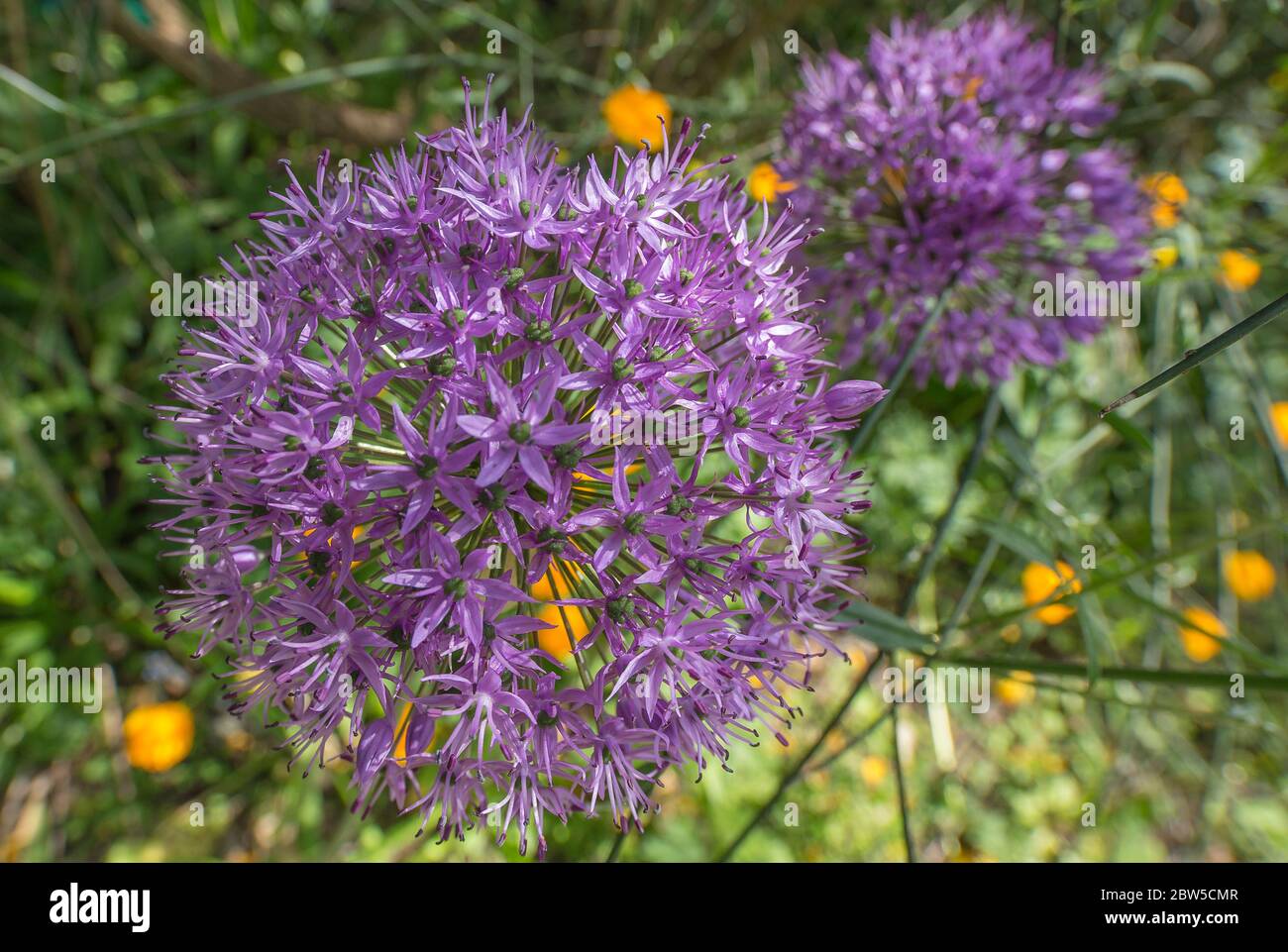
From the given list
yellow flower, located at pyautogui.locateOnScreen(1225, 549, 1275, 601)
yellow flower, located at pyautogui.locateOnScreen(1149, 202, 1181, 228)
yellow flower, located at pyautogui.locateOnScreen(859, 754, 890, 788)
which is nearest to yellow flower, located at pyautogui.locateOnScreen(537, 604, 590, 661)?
yellow flower, located at pyautogui.locateOnScreen(859, 754, 890, 788)

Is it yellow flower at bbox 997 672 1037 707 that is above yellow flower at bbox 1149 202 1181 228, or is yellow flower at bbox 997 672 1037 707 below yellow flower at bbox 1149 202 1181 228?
below

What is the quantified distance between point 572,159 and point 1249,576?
326 cm

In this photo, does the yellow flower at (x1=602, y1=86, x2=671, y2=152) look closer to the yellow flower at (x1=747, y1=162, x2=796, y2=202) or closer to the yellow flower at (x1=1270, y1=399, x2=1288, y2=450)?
the yellow flower at (x1=747, y1=162, x2=796, y2=202)

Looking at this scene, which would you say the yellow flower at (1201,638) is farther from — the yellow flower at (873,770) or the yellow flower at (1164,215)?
the yellow flower at (1164,215)

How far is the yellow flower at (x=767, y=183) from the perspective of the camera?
6.91 ft

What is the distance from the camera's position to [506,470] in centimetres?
124

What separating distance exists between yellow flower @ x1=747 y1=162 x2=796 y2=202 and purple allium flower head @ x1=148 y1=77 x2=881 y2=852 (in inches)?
27.1

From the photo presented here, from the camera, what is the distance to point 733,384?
1330 millimetres

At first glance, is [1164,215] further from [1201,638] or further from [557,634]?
[557,634]

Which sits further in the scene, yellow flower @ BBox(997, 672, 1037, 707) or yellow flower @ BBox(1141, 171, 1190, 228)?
yellow flower @ BBox(997, 672, 1037, 707)

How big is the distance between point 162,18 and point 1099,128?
3153 mm

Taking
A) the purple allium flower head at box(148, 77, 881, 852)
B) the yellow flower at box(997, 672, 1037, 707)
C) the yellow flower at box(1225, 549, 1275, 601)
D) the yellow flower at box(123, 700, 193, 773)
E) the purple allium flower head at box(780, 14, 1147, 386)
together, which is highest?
the purple allium flower head at box(780, 14, 1147, 386)

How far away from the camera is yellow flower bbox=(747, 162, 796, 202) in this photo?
6.91ft
